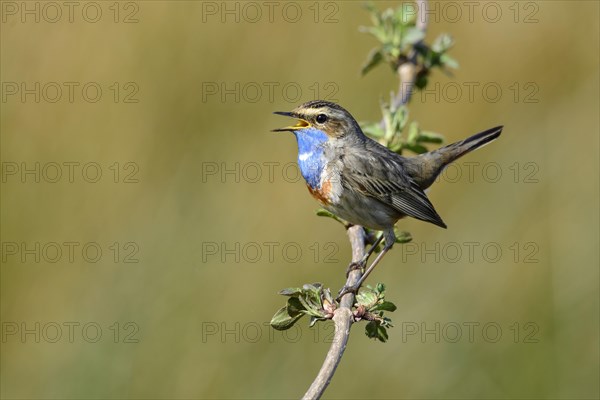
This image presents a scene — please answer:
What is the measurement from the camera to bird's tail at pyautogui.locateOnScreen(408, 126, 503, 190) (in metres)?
6.30

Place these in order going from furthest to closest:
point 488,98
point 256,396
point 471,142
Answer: point 488,98
point 256,396
point 471,142

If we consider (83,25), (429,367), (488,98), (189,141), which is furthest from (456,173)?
(83,25)

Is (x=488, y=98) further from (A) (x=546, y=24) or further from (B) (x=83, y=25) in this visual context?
(B) (x=83, y=25)

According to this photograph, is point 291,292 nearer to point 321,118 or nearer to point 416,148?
point 416,148

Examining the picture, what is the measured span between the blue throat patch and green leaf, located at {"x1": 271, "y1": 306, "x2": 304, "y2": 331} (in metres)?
1.98

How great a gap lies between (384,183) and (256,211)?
293 cm

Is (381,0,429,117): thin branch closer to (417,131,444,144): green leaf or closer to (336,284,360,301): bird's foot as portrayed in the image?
(417,131,444,144): green leaf

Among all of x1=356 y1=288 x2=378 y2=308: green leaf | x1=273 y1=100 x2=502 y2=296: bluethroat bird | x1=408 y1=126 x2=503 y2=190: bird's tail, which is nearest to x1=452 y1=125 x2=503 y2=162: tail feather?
x1=408 y1=126 x2=503 y2=190: bird's tail

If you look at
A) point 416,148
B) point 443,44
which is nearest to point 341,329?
point 416,148

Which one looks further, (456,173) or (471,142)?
(456,173)

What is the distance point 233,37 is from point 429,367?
4344mm

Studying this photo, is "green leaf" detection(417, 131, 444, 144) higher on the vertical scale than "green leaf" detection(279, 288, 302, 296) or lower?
higher

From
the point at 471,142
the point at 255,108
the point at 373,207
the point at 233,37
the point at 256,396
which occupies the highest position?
the point at 233,37

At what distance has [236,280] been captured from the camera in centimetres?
807
